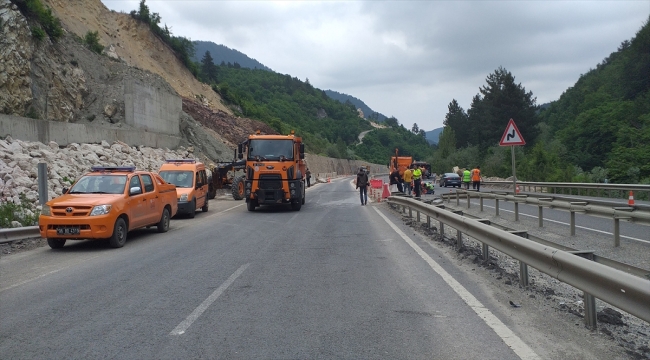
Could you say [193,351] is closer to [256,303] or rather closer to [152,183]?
[256,303]

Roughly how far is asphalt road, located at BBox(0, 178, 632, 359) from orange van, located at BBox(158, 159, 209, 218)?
739 centimetres

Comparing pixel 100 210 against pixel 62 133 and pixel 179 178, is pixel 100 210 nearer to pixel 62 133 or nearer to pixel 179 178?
pixel 179 178

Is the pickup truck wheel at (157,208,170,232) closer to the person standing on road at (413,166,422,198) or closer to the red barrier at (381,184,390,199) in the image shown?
the person standing on road at (413,166,422,198)

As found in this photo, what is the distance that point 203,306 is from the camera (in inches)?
258

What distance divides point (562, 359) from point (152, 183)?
11.9m

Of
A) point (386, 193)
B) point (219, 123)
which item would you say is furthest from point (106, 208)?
point (219, 123)

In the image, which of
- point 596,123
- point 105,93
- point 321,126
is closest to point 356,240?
point 105,93

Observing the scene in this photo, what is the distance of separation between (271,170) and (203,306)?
1459 centimetres

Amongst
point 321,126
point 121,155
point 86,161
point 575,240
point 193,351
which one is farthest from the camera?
point 321,126

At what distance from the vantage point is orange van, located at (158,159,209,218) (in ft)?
62.6

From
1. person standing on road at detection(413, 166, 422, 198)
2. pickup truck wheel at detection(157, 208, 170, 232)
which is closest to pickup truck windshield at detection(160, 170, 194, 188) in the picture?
pickup truck wheel at detection(157, 208, 170, 232)

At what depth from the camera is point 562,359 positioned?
4629mm

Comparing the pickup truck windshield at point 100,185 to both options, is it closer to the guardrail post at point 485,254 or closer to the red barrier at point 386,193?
the guardrail post at point 485,254

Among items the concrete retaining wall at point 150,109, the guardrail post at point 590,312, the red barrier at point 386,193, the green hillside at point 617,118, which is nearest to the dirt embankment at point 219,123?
the concrete retaining wall at point 150,109
